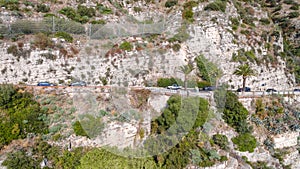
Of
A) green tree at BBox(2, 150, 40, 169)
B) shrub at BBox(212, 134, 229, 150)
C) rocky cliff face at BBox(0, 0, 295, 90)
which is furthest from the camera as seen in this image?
shrub at BBox(212, 134, 229, 150)

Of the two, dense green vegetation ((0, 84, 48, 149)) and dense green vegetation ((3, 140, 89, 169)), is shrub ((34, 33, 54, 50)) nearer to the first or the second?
dense green vegetation ((0, 84, 48, 149))

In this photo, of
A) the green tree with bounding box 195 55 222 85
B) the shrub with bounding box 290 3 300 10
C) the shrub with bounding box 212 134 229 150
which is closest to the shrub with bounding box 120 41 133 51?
the green tree with bounding box 195 55 222 85

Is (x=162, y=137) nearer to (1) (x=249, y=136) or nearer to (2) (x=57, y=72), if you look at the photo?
(1) (x=249, y=136)

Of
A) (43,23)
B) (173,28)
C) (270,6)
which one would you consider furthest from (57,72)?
(270,6)

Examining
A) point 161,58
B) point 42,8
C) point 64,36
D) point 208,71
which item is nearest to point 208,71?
point 208,71

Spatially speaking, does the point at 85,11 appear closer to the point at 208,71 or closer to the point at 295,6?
the point at 208,71

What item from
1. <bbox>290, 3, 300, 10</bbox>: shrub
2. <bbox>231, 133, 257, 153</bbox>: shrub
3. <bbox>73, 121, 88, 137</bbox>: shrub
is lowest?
<bbox>231, 133, 257, 153</bbox>: shrub

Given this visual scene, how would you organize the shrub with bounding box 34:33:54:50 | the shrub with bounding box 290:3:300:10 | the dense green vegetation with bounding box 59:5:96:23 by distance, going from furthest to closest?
the shrub with bounding box 290:3:300:10, the dense green vegetation with bounding box 59:5:96:23, the shrub with bounding box 34:33:54:50

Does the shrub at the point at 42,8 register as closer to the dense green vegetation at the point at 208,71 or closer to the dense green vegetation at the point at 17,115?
the dense green vegetation at the point at 17,115

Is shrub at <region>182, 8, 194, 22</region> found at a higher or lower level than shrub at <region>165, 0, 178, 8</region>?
lower
